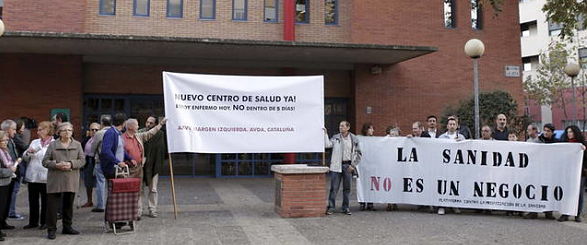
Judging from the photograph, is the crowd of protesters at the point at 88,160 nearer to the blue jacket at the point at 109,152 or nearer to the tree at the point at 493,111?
the blue jacket at the point at 109,152

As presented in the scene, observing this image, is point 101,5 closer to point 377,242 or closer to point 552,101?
point 377,242

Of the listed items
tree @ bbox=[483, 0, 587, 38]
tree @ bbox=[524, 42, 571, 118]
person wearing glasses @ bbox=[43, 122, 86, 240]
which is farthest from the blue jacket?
tree @ bbox=[524, 42, 571, 118]

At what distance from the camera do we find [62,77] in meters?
15.8

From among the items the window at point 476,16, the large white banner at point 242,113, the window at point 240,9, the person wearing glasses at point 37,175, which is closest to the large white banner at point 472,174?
the large white banner at point 242,113

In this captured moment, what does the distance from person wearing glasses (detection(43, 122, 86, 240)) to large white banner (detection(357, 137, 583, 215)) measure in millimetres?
4943

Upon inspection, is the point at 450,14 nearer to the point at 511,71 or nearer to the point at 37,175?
the point at 511,71

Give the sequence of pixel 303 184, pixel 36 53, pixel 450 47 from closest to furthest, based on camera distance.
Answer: pixel 303 184 < pixel 36 53 < pixel 450 47

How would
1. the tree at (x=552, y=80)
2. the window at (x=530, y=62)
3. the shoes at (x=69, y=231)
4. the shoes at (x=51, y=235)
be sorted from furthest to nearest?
the window at (x=530, y=62)
the tree at (x=552, y=80)
the shoes at (x=69, y=231)
the shoes at (x=51, y=235)

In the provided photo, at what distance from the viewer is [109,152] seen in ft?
23.8

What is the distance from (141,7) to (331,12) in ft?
22.3

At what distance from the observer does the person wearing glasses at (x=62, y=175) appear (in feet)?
22.2

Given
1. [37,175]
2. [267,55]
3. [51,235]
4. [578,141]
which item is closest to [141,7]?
[267,55]

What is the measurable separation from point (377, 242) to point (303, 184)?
205cm

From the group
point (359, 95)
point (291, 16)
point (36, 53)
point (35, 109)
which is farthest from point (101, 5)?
point (359, 95)
